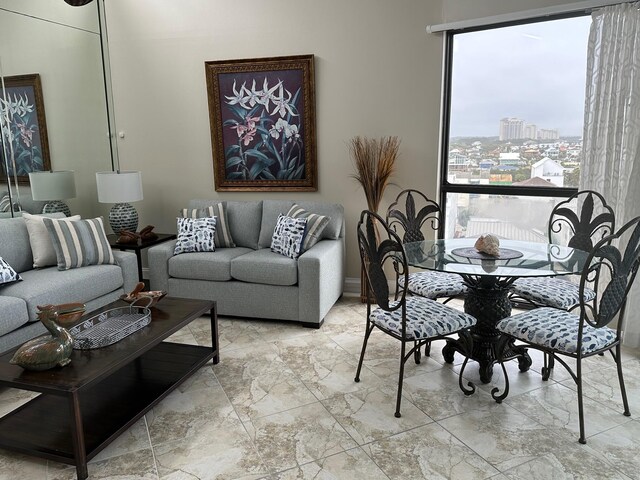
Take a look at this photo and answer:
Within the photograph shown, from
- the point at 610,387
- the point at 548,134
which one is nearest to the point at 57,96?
the point at 548,134

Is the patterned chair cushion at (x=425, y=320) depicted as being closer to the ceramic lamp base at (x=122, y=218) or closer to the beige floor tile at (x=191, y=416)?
the beige floor tile at (x=191, y=416)

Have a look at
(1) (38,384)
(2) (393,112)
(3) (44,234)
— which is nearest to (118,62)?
(3) (44,234)

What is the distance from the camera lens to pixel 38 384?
6.95ft

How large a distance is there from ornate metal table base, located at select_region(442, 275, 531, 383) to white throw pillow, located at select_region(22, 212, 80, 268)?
3.00 meters

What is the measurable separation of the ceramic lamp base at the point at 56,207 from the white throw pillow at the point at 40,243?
65 centimetres

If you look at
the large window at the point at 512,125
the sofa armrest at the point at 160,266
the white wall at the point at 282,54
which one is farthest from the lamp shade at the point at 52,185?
the large window at the point at 512,125

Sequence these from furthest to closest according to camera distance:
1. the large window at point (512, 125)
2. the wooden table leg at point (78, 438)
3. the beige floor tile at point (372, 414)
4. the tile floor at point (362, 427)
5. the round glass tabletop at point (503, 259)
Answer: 1. the large window at point (512, 125)
2. the round glass tabletop at point (503, 259)
3. the beige floor tile at point (372, 414)
4. the tile floor at point (362, 427)
5. the wooden table leg at point (78, 438)

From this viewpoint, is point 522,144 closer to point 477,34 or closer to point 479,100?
point 479,100

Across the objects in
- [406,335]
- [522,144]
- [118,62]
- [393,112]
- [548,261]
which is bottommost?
[406,335]

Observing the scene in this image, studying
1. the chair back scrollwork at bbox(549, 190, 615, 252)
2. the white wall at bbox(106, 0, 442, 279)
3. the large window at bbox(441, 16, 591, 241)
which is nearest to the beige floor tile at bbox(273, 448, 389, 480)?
the chair back scrollwork at bbox(549, 190, 615, 252)

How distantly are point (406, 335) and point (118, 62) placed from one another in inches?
164

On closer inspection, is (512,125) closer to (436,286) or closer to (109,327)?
(436,286)

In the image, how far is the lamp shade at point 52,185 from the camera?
436 cm

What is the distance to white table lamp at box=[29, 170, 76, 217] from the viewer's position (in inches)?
172
